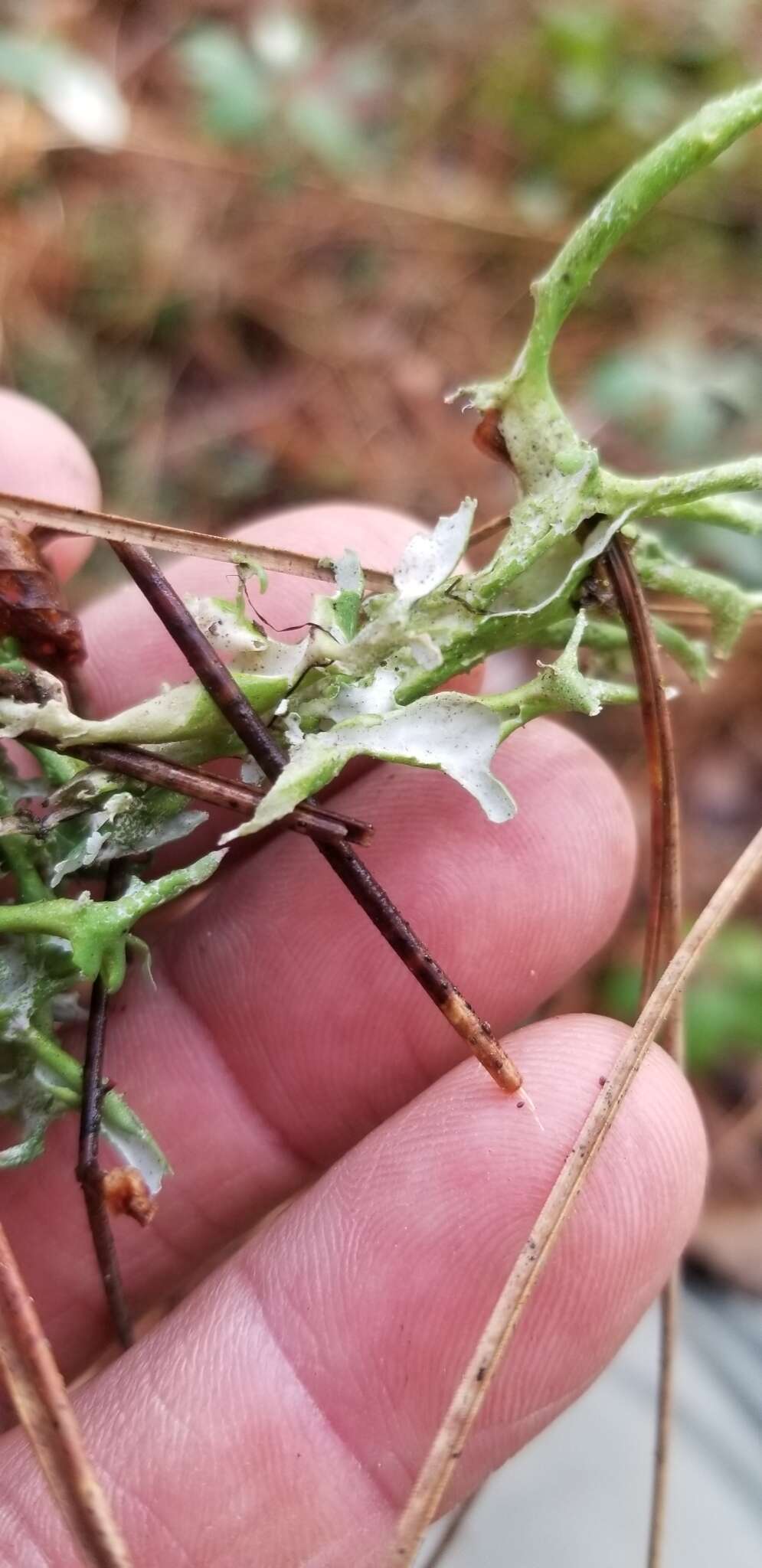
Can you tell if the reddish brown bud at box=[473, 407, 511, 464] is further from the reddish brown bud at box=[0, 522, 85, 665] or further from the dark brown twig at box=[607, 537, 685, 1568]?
the reddish brown bud at box=[0, 522, 85, 665]

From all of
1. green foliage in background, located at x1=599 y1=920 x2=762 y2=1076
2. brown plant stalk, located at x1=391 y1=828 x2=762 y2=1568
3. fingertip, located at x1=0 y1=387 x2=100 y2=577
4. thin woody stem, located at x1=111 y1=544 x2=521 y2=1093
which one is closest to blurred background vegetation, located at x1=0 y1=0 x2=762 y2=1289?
green foliage in background, located at x1=599 y1=920 x2=762 y2=1076

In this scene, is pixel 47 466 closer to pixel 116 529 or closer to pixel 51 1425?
pixel 116 529

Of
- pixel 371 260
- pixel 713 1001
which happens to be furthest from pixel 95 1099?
pixel 371 260

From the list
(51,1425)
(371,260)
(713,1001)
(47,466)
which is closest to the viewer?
(51,1425)

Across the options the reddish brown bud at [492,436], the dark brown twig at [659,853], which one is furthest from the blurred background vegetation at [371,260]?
the reddish brown bud at [492,436]

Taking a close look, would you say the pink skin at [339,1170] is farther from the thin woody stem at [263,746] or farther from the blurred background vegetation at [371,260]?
the blurred background vegetation at [371,260]

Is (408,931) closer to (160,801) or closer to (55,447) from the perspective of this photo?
(160,801)

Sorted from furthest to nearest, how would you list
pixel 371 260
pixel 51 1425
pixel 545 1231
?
pixel 371 260, pixel 545 1231, pixel 51 1425

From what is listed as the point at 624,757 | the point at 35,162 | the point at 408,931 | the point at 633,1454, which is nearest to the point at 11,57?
the point at 35,162
